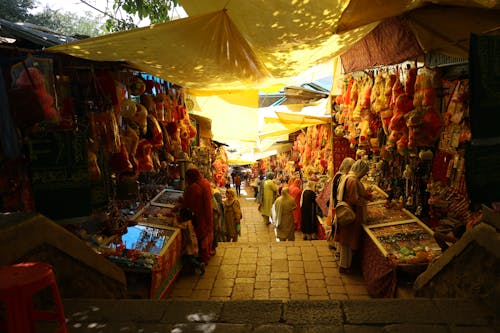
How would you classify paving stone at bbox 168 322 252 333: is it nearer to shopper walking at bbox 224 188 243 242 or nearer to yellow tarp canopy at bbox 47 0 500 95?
yellow tarp canopy at bbox 47 0 500 95

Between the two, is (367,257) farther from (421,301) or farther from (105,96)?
(105,96)

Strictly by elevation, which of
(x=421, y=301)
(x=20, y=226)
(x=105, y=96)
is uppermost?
(x=105, y=96)

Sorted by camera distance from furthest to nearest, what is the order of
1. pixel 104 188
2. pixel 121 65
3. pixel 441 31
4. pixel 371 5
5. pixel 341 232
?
pixel 341 232 → pixel 121 65 → pixel 104 188 → pixel 441 31 → pixel 371 5

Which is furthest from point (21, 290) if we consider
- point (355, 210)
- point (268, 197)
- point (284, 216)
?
point (268, 197)

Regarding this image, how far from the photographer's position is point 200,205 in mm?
6562

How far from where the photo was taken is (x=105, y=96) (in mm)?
4523

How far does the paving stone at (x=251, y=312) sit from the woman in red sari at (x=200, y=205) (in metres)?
3.32

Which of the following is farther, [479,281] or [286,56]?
[286,56]

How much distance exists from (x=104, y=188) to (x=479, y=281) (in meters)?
4.21

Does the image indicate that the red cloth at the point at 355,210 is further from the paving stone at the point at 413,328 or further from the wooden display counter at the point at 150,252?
the paving stone at the point at 413,328

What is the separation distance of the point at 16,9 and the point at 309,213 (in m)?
17.7

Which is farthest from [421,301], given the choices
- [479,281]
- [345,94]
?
[345,94]

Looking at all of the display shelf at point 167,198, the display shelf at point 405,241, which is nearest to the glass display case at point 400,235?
the display shelf at point 405,241

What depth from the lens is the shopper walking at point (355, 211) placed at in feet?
20.4
